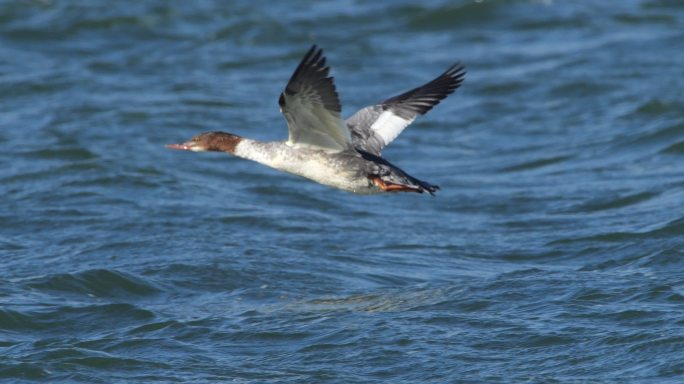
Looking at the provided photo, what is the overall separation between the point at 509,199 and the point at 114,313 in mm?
4427

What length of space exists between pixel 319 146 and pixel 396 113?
4.06 ft

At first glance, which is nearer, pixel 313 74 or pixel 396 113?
pixel 313 74

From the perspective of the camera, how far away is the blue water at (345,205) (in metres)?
7.31

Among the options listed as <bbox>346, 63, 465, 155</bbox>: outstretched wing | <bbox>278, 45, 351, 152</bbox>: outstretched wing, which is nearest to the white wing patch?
<bbox>346, 63, 465, 155</bbox>: outstretched wing

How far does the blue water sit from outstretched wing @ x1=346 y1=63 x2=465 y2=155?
1.00 meters

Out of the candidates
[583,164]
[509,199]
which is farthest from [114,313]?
[583,164]

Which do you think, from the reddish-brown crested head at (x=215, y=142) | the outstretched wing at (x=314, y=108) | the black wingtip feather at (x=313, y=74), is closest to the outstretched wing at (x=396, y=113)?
the outstretched wing at (x=314, y=108)

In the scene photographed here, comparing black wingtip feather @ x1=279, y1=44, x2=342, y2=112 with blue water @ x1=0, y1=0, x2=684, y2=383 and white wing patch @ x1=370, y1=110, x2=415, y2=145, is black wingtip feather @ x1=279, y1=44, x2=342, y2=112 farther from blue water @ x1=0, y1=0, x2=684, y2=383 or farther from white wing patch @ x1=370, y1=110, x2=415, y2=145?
white wing patch @ x1=370, y1=110, x2=415, y2=145

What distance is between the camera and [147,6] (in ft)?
64.6

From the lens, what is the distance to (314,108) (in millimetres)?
7480

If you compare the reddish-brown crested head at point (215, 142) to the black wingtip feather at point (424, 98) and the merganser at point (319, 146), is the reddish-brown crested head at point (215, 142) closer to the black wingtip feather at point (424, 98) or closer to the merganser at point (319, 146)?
the merganser at point (319, 146)

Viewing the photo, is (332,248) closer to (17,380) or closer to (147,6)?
(17,380)

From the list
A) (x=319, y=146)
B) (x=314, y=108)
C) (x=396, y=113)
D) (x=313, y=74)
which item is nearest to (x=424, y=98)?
(x=396, y=113)

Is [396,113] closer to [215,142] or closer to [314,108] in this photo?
[215,142]
